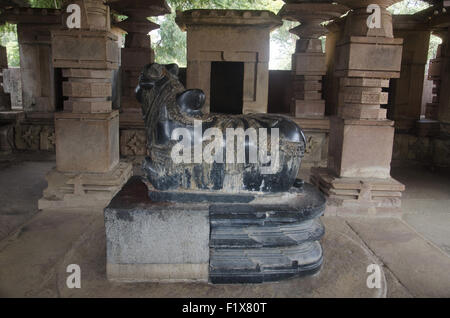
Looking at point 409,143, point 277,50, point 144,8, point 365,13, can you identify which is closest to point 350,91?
point 365,13

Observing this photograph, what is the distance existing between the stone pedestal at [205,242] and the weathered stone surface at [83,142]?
1835 millimetres

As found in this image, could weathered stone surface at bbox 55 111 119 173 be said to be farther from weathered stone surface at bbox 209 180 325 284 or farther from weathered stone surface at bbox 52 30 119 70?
weathered stone surface at bbox 209 180 325 284

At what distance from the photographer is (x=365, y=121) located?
476cm

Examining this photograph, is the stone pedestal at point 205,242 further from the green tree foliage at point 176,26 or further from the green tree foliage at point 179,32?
the green tree foliage at point 176,26

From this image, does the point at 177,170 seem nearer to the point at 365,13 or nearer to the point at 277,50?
the point at 365,13

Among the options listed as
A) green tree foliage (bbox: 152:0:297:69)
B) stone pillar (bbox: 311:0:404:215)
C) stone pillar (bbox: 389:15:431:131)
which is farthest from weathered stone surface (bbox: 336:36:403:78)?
green tree foliage (bbox: 152:0:297:69)

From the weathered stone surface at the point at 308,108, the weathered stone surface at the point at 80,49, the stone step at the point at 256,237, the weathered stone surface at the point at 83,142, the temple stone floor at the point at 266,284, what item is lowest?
the temple stone floor at the point at 266,284

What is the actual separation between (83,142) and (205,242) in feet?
8.14

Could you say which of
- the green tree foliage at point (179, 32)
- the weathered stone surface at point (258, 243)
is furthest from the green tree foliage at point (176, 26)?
the weathered stone surface at point (258, 243)

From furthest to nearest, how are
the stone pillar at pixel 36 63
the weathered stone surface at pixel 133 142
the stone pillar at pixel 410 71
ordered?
the stone pillar at pixel 410 71
the stone pillar at pixel 36 63
the weathered stone surface at pixel 133 142

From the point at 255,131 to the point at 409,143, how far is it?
5.89 meters

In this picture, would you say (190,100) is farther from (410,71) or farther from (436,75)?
(436,75)

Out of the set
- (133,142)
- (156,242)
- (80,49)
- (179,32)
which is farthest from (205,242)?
(179,32)

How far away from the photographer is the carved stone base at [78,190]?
475 centimetres
